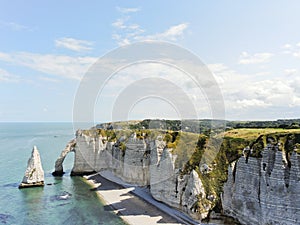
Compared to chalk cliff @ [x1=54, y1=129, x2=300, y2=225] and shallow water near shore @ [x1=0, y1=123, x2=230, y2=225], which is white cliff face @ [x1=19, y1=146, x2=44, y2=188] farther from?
chalk cliff @ [x1=54, y1=129, x2=300, y2=225]

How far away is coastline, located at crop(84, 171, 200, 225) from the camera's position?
30614 millimetres

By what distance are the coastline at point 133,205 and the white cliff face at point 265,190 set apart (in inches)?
225

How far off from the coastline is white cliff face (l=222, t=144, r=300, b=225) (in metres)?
5.72

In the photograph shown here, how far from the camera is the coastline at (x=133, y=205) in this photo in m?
30.6

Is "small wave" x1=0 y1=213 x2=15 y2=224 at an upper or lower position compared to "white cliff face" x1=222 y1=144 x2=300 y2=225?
lower

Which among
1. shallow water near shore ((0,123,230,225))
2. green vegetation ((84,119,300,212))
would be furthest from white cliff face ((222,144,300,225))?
shallow water near shore ((0,123,230,225))

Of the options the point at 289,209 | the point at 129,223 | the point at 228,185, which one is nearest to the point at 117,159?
the point at 129,223

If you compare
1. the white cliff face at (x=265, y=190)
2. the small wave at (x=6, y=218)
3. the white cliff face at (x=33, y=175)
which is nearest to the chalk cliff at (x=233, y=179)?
the white cliff face at (x=265, y=190)

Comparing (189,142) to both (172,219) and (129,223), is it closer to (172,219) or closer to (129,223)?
(172,219)

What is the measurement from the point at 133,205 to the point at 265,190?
1877 centimetres

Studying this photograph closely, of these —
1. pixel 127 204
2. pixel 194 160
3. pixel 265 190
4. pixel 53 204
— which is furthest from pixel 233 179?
pixel 53 204

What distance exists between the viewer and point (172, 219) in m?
30.4

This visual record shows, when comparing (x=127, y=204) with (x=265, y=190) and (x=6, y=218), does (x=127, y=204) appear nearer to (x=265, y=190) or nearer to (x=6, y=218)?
(x=6, y=218)

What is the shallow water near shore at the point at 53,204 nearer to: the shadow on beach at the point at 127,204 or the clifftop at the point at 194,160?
the shadow on beach at the point at 127,204
